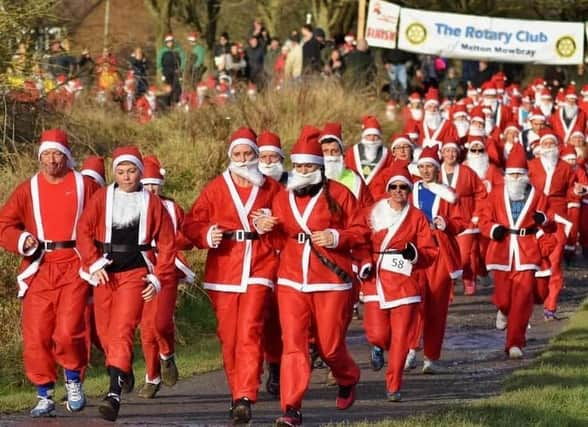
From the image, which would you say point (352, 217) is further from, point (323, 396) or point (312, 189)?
point (323, 396)

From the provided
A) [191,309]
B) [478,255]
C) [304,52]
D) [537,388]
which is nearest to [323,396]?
[537,388]

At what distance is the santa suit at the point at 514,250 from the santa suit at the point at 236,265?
4.42 meters

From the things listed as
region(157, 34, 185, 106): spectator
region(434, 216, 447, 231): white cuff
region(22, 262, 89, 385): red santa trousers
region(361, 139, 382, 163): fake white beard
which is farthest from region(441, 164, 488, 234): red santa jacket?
region(157, 34, 185, 106): spectator

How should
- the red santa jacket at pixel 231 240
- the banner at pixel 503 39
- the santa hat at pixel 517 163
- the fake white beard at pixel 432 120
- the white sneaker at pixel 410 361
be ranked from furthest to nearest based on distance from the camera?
the banner at pixel 503 39 < the fake white beard at pixel 432 120 < the santa hat at pixel 517 163 < the white sneaker at pixel 410 361 < the red santa jacket at pixel 231 240

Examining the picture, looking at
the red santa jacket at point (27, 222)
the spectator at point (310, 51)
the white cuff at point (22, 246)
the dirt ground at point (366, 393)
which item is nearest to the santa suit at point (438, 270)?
the dirt ground at point (366, 393)

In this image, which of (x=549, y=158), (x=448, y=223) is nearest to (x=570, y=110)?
(x=549, y=158)

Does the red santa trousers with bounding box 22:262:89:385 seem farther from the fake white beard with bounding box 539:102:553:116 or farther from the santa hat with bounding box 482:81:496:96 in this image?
the fake white beard with bounding box 539:102:553:116

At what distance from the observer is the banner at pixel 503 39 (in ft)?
117

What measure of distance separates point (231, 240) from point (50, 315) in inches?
54.9

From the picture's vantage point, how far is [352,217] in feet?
38.5

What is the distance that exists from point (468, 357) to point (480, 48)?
68.4ft

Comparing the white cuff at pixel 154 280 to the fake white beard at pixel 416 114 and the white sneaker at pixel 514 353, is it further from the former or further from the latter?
the fake white beard at pixel 416 114

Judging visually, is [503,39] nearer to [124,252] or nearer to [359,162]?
[359,162]

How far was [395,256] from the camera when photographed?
44.1ft
